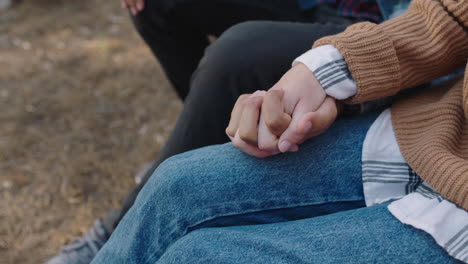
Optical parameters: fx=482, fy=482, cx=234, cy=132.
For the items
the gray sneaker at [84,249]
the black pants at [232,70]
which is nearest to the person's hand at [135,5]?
the black pants at [232,70]

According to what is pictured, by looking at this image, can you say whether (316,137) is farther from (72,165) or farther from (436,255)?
(72,165)

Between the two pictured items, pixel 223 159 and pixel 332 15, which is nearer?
pixel 223 159

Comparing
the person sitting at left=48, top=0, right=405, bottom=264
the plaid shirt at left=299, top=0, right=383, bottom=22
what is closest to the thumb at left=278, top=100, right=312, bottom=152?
the person sitting at left=48, top=0, right=405, bottom=264

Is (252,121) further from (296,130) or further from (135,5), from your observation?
(135,5)

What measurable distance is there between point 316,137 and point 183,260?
27 centimetres

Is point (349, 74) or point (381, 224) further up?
point (349, 74)

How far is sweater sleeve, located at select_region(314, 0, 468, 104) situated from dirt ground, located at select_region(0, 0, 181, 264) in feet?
2.88

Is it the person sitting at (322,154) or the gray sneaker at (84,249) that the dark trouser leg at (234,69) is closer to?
the person sitting at (322,154)

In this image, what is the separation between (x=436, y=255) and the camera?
1.80 feet

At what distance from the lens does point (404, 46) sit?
691 mm

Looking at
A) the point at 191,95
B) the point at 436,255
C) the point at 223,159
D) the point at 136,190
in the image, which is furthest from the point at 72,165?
the point at 436,255

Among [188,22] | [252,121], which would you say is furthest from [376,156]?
[188,22]

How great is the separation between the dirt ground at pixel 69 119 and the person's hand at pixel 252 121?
739 millimetres

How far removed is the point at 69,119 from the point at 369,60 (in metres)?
1.30
